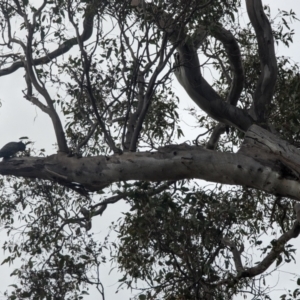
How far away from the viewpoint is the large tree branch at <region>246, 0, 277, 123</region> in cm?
684

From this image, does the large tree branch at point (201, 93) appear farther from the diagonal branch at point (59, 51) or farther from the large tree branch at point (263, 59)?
the diagonal branch at point (59, 51)

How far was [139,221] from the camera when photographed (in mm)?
6180

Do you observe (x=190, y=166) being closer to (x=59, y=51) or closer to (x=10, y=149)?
(x=10, y=149)

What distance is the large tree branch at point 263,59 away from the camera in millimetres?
6836

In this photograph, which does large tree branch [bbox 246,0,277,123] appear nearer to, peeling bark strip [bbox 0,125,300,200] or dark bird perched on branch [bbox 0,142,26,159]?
peeling bark strip [bbox 0,125,300,200]

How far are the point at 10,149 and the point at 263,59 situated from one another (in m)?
2.90

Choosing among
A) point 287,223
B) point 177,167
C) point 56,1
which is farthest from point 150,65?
point 287,223

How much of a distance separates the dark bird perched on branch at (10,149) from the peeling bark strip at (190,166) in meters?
0.09

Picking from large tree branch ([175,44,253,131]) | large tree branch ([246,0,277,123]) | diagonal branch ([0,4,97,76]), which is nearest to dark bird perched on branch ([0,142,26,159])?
diagonal branch ([0,4,97,76])

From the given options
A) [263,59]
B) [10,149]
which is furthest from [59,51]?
[263,59]

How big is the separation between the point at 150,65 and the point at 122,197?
1.51 meters

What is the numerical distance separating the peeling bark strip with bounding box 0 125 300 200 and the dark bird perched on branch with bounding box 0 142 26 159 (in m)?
0.09

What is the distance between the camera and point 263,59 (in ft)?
23.1

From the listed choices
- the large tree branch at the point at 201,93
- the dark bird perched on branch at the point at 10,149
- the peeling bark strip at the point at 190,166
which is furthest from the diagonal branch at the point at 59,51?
the peeling bark strip at the point at 190,166
